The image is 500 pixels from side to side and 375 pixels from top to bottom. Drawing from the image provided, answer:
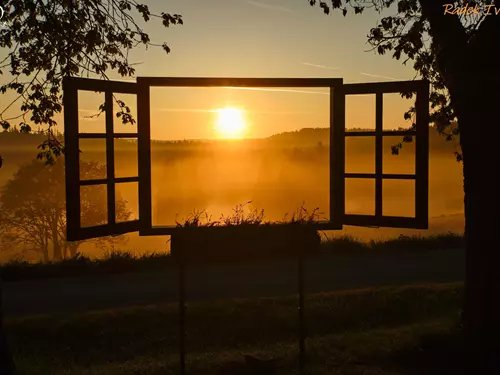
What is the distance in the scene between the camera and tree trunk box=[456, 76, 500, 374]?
4820mm

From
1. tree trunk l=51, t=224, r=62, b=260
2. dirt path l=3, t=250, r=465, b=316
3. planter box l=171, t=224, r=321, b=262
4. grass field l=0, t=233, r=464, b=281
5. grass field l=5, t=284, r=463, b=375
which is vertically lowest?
tree trunk l=51, t=224, r=62, b=260

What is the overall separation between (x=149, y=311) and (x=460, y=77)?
3.56 m

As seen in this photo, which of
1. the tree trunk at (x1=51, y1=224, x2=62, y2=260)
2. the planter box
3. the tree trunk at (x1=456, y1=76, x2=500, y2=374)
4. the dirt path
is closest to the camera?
the planter box

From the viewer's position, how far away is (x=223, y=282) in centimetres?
744

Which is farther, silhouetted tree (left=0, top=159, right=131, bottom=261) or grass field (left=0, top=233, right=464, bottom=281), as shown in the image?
silhouetted tree (left=0, top=159, right=131, bottom=261)

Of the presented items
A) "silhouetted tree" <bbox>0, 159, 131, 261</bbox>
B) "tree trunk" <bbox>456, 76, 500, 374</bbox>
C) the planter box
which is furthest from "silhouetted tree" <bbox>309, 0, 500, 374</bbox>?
"silhouetted tree" <bbox>0, 159, 131, 261</bbox>

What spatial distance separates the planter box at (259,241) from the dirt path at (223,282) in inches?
86.2

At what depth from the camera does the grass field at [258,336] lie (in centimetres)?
461

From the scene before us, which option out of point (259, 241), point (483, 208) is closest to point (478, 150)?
point (483, 208)

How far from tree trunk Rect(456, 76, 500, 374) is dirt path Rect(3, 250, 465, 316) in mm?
2346

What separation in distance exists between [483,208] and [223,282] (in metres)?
3.49

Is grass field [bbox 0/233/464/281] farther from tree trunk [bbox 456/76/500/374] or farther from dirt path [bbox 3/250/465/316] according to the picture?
tree trunk [bbox 456/76/500/374]

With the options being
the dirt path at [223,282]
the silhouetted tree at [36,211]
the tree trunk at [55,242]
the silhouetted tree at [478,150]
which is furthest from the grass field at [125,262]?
the tree trunk at [55,242]

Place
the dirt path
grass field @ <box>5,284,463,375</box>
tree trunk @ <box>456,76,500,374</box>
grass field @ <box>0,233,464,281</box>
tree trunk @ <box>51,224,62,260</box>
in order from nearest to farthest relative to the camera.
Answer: grass field @ <box>5,284,463,375</box>, tree trunk @ <box>456,76,500,374</box>, the dirt path, grass field @ <box>0,233,464,281</box>, tree trunk @ <box>51,224,62,260</box>
